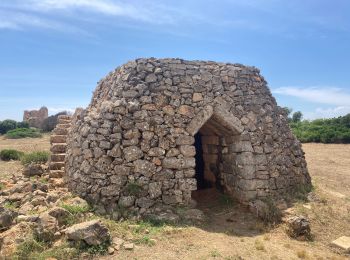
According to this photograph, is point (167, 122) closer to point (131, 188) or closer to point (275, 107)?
point (131, 188)

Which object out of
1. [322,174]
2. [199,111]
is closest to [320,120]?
[322,174]

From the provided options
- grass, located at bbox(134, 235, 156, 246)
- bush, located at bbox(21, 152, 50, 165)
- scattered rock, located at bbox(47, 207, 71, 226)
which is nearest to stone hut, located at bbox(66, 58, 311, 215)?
scattered rock, located at bbox(47, 207, 71, 226)

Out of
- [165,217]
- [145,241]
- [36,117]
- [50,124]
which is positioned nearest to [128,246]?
[145,241]

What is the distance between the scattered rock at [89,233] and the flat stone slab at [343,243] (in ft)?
13.3

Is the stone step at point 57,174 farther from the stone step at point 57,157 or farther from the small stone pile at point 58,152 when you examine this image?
the stone step at point 57,157

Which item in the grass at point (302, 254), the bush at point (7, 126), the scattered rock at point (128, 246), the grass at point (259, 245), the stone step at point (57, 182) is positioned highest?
the bush at point (7, 126)

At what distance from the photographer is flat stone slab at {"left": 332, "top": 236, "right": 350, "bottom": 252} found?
6.03 m

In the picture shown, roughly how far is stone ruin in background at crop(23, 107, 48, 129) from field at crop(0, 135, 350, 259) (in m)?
24.1

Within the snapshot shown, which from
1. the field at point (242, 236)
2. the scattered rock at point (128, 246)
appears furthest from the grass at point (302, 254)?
the scattered rock at point (128, 246)

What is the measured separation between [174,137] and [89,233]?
2757mm

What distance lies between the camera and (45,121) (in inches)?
1082

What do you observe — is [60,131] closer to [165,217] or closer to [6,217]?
[6,217]

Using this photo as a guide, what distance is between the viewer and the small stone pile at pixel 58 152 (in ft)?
29.2

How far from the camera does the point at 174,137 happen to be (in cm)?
728
